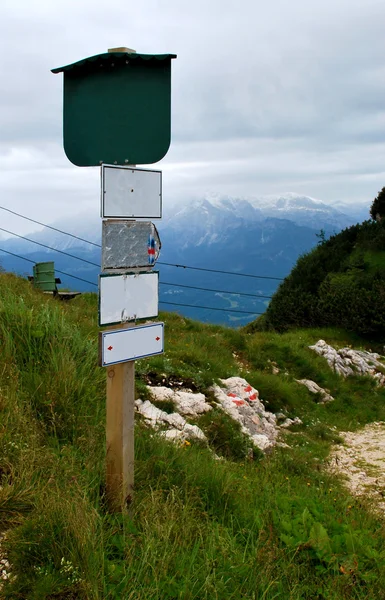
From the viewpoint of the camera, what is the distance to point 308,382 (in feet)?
37.9

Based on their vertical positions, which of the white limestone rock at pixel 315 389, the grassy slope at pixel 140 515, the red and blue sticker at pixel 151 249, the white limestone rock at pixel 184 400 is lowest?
the white limestone rock at pixel 315 389

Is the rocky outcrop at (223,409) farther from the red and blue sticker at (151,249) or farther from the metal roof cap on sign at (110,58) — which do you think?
the metal roof cap on sign at (110,58)

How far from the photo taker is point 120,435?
3225mm

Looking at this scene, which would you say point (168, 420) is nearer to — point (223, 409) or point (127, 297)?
point (223, 409)

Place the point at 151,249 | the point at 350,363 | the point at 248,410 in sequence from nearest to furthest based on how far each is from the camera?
the point at 151,249 < the point at 248,410 < the point at 350,363

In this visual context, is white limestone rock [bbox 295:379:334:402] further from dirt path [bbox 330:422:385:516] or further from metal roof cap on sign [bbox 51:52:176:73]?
metal roof cap on sign [bbox 51:52:176:73]

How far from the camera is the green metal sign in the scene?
3.23 meters

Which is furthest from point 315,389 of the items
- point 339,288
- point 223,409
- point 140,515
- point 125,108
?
point 125,108

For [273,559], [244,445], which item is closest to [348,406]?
[244,445]

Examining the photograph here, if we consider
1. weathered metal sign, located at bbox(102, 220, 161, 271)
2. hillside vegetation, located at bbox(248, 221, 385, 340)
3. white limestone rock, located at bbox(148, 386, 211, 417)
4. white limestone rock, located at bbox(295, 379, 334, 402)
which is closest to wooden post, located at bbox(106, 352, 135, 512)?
weathered metal sign, located at bbox(102, 220, 161, 271)

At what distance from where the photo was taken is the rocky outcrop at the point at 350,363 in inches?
515

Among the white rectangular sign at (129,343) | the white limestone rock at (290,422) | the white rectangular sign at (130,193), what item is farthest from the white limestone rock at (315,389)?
the white rectangular sign at (130,193)

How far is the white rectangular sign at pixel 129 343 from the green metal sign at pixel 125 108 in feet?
3.37

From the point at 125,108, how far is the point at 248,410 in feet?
18.8
